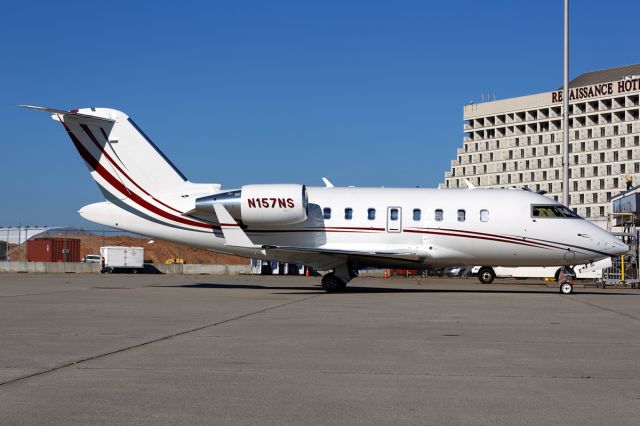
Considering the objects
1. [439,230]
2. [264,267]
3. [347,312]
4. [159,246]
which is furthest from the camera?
[159,246]

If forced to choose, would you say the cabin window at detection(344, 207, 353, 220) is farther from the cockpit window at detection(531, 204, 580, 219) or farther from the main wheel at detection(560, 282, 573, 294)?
the main wheel at detection(560, 282, 573, 294)

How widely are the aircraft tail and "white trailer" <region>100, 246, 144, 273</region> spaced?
30305mm

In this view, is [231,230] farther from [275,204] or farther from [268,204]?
[275,204]

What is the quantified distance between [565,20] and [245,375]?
3315 cm

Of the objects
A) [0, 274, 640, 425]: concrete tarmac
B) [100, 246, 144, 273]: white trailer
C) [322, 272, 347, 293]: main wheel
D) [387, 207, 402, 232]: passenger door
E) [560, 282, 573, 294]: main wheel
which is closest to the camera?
[0, 274, 640, 425]: concrete tarmac

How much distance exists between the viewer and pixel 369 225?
2698 cm

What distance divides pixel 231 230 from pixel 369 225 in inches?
181

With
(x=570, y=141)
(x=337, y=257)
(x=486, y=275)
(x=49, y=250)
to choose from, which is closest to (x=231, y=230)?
(x=337, y=257)

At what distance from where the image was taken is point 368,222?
1064 inches

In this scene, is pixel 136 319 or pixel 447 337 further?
pixel 136 319

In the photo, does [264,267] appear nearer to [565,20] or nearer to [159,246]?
[565,20]

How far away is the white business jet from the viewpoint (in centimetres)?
2680

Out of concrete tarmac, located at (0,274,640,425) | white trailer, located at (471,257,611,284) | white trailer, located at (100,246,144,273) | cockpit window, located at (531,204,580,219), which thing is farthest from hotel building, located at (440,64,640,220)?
concrete tarmac, located at (0,274,640,425)

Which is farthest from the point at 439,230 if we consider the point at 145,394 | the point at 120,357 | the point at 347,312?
the point at 145,394
